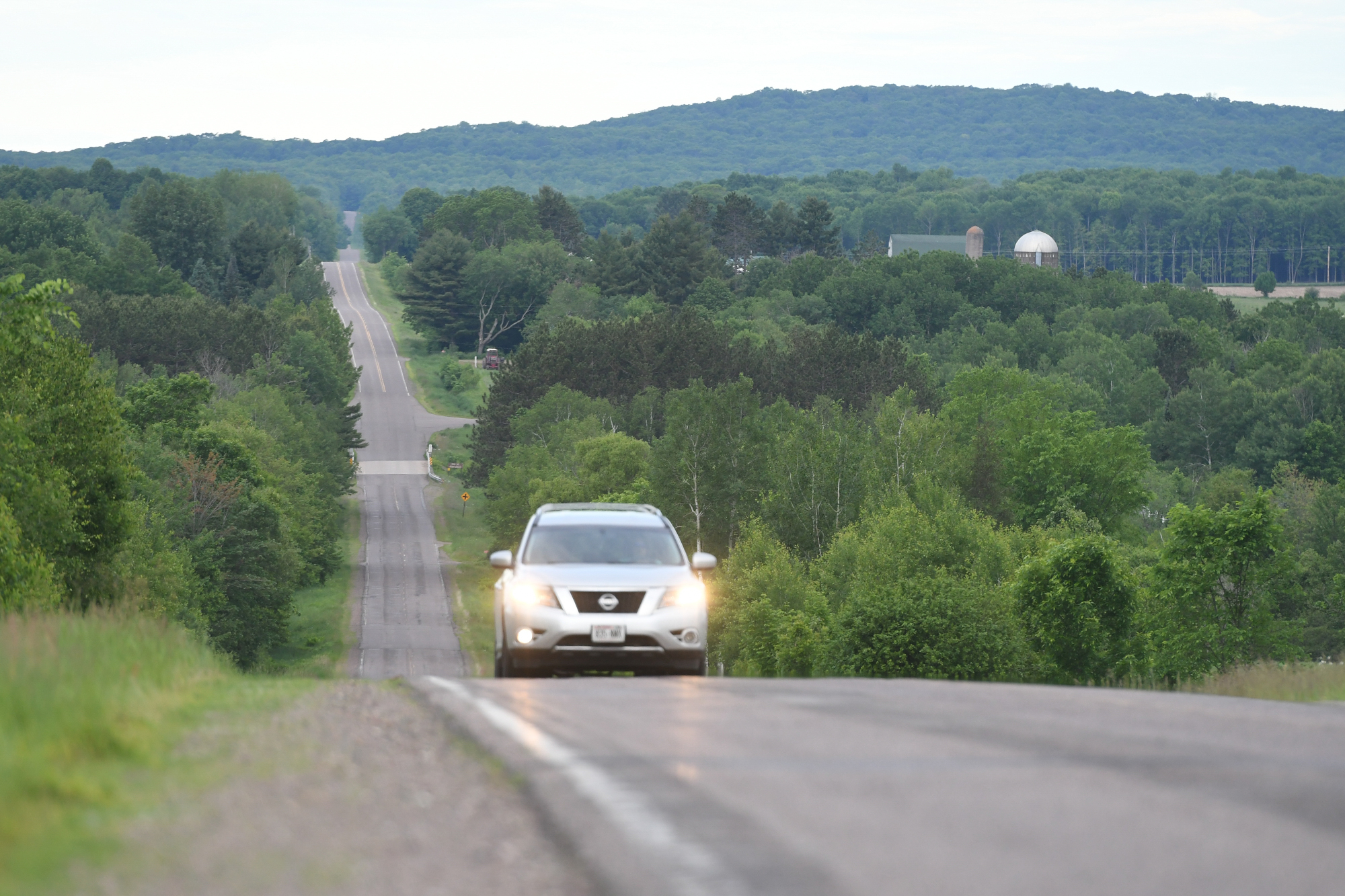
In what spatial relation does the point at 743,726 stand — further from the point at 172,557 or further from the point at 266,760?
the point at 172,557

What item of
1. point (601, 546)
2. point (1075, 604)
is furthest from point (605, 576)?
point (1075, 604)

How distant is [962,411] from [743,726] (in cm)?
8545

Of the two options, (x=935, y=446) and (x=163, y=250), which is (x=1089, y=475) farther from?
(x=163, y=250)

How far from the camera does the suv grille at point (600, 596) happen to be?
13.9m

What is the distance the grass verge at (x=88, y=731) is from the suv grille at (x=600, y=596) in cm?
274

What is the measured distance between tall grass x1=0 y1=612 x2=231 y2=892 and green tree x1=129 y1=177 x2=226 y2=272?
589 feet

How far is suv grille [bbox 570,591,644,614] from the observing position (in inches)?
549

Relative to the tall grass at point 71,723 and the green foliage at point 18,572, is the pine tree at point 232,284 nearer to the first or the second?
the green foliage at point 18,572

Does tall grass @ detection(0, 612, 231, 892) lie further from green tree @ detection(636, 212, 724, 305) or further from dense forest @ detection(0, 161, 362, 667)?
green tree @ detection(636, 212, 724, 305)

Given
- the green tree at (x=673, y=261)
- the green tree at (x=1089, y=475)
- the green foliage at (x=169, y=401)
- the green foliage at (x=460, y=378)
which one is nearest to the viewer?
the green foliage at (x=169, y=401)

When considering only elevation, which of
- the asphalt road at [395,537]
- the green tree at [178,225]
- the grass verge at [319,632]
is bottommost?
the grass verge at [319,632]

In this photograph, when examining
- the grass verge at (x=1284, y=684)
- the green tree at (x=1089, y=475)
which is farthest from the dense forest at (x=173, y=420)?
the green tree at (x=1089, y=475)

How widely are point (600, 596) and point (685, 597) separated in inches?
32.4

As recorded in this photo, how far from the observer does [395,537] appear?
9225 centimetres
